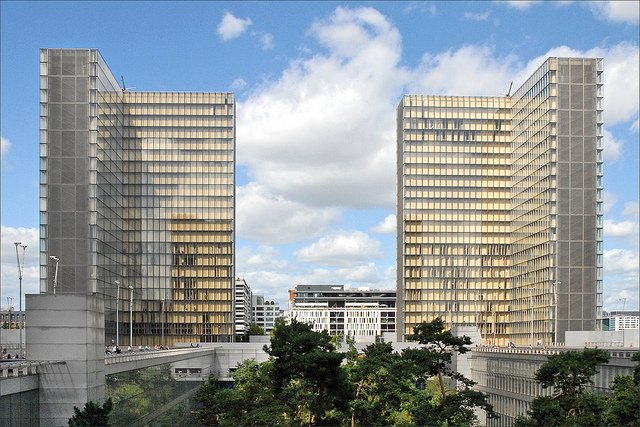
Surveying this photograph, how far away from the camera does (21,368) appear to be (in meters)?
40.5

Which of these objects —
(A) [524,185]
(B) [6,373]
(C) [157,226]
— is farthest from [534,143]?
(B) [6,373]

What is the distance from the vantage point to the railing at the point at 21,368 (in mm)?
38469

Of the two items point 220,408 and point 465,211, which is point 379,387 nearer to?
point 220,408

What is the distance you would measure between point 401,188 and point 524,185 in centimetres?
2913

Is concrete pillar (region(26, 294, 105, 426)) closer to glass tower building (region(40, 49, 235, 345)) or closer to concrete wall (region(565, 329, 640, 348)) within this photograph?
concrete wall (region(565, 329, 640, 348))

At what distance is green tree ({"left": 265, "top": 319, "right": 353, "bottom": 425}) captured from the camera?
45.1 metres

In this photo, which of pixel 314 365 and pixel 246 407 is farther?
pixel 246 407

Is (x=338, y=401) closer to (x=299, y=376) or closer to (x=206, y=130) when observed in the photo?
(x=299, y=376)

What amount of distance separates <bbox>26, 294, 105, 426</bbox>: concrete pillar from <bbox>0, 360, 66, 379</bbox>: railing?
1.34 feet

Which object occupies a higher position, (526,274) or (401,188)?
(401,188)

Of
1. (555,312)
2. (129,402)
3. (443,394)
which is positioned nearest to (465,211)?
(555,312)

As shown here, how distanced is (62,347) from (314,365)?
13.8 metres

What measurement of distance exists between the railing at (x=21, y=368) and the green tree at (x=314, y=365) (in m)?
12.7

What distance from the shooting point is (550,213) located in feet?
529
